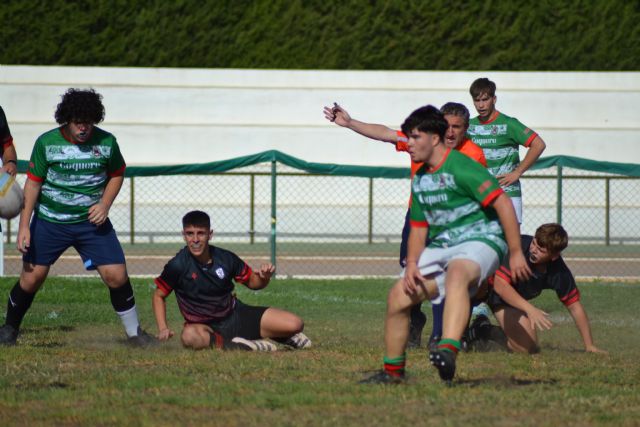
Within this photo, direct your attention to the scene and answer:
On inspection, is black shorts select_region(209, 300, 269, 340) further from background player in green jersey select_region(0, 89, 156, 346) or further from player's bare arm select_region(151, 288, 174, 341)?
background player in green jersey select_region(0, 89, 156, 346)

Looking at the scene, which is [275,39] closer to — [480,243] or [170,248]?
[170,248]

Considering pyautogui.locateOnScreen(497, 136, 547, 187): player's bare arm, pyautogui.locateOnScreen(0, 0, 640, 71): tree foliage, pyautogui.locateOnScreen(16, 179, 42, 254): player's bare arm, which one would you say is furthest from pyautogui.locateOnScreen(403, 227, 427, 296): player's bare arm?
pyautogui.locateOnScreen(0, 0, 640, 71): tree foliage

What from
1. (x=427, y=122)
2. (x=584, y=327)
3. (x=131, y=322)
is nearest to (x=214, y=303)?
(x=131, y=322)

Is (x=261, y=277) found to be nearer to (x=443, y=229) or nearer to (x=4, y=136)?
(x=443, y=229)

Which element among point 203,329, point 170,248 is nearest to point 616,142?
point 170,248

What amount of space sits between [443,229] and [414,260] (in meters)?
0.26

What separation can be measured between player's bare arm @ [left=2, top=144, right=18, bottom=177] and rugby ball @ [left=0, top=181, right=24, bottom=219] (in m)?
0.62

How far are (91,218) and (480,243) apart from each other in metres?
3.31

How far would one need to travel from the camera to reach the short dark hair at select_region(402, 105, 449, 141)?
20.7 ft

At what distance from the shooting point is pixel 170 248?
67.9 ft

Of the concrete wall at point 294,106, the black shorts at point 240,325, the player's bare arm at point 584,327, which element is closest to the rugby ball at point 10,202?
the black shorts at point 240,325

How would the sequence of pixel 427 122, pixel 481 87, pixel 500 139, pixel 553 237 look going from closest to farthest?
pixel 427 122, pixel 553 237, pixel 481 87, pixel 500 139

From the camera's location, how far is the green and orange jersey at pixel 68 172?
816cm

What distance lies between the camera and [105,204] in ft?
27.0
